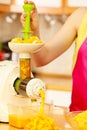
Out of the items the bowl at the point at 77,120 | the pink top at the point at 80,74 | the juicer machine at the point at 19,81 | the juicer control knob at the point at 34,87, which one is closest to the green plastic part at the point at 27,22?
the juicer machine at the point at 19,81

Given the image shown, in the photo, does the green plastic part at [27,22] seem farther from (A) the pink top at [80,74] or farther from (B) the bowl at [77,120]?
(A) the pink top at [80,74]

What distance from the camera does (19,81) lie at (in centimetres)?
105

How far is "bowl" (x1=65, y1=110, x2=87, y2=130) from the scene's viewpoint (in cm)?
91

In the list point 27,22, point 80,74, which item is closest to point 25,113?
point 27,22

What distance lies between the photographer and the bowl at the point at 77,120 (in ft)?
2.99

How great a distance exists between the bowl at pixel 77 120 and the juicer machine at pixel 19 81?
0.35ft

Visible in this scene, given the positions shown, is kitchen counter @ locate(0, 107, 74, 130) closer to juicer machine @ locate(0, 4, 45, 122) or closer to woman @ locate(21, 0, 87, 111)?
juicer machine @ locate(0, 4, 45, 122)

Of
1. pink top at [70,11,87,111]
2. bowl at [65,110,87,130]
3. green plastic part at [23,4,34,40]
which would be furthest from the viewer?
pink top at [70,11,87,111]

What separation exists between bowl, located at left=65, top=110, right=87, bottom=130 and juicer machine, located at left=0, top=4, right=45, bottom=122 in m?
0.11

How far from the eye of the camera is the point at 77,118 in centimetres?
94

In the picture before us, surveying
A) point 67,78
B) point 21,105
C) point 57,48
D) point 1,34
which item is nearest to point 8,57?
point 1,34

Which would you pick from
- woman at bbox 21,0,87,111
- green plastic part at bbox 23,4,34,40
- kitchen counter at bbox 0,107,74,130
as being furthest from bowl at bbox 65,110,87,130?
woman at bbox 21,0,87,111

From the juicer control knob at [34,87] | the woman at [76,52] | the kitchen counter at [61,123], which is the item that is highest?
the woman at [76,52]

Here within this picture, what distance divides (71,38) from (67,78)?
5.99 feet
